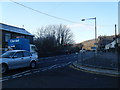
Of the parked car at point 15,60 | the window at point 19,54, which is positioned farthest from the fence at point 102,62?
the window at point 19,54

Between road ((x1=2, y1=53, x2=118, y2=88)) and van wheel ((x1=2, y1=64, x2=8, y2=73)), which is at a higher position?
van wheel ((x1=2, y1=64, x2=8, y2=73))

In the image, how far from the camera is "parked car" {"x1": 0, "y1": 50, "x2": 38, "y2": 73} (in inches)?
395

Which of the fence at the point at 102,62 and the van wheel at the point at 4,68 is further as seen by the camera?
the fence at the point at 102,62

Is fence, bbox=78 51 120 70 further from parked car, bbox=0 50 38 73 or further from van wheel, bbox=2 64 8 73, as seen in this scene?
van wheel, bbox=2 64 8 73

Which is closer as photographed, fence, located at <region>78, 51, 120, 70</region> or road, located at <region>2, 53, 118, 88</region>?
road, located at <region>2, 53, 118, 88</region>

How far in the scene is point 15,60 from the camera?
420 inches

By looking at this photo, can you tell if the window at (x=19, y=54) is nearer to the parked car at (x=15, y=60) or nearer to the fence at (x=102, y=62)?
the parked car at (x=15, y=60)

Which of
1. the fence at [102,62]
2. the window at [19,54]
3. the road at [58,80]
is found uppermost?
the window at [19,54]

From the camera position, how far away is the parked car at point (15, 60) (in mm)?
10023

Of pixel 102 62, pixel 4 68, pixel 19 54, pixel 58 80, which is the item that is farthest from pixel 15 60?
pixel 102 62

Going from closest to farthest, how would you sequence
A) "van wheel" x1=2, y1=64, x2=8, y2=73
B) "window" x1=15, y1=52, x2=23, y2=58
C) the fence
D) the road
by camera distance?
1. the road
2. "van wheel" x1=2, y1=64, x2=8, y2=73
3. "window" x1=15, y1=52, x2=23, y2=58
4. the fence

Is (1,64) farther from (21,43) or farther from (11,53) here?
(21,43)

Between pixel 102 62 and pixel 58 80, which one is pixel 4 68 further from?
pixel 102 62

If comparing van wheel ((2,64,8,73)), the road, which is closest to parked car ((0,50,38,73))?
van wheel ((2,64,8,73))
